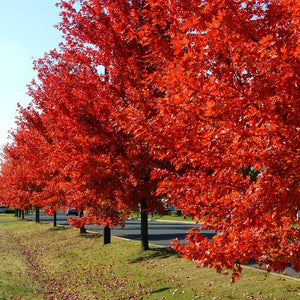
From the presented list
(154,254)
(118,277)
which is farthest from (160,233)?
(118,277)

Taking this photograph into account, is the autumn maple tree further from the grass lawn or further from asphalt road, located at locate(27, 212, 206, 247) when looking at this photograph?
asphalt road, located at locate(27, 212, 206, 247)

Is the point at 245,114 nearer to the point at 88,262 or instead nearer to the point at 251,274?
the point at 251,274

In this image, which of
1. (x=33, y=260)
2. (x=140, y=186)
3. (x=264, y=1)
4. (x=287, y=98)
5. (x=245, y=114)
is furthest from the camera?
(x=33, y=260)

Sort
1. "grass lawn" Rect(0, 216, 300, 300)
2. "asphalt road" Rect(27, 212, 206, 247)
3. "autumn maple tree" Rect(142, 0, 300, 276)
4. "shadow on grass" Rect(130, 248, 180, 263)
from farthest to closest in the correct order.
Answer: "asphalt road" Rect(27, 212, 206, 247) → "shadow on grass" Rect(130, 248, 180, 263) → "grass lawn" Rect(0, 216, 300, 300) → "autumn maple tree" Rect(142, 0, 300, 276)

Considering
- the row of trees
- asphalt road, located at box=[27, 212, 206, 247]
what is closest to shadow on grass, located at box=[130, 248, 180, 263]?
asphalt road, located at box=[27, 212, 206, 247]

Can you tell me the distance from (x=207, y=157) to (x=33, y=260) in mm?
15760

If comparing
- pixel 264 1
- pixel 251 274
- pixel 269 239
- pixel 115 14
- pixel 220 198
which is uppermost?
pixel 115 14

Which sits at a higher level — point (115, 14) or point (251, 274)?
point (115, 14)

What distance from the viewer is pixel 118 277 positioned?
1168 cm

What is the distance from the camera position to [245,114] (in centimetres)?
459

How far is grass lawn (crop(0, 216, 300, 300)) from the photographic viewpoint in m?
8.30

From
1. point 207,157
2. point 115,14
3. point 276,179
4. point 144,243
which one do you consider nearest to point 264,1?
point 207,157

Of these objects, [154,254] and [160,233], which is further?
[160,233]

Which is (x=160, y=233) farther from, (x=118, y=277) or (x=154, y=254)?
(x=118, y=277)
